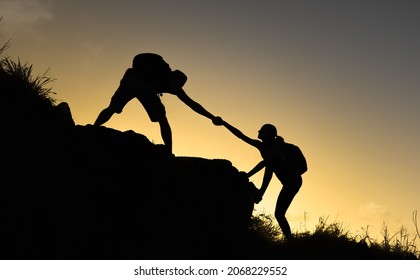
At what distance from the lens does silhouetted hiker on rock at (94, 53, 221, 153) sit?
6.80 meters

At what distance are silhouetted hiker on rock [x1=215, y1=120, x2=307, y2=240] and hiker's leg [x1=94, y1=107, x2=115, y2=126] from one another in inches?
78.9

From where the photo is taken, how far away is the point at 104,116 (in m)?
6.77

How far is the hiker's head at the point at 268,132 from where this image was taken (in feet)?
26.1

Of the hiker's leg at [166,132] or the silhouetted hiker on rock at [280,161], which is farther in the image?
the silhouetted hiker on rock at [280,161]

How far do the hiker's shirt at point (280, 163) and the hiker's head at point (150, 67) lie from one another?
7.44 feet

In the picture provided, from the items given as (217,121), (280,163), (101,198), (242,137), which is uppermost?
(217,121)

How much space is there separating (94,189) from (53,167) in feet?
1.81

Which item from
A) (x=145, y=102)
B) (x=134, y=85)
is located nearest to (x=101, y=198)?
(x=145, y=102)

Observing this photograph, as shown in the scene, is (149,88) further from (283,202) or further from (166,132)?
(283,202)

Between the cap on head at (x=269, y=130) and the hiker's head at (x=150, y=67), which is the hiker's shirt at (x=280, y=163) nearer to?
the cap on head at (x=269, y=130)

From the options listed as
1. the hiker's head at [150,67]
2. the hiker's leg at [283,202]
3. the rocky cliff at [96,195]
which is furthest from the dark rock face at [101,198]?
the hiker's leg at [283,202]

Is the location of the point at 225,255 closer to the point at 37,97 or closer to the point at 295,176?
the point at 295,176

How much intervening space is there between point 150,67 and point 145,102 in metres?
0.56
